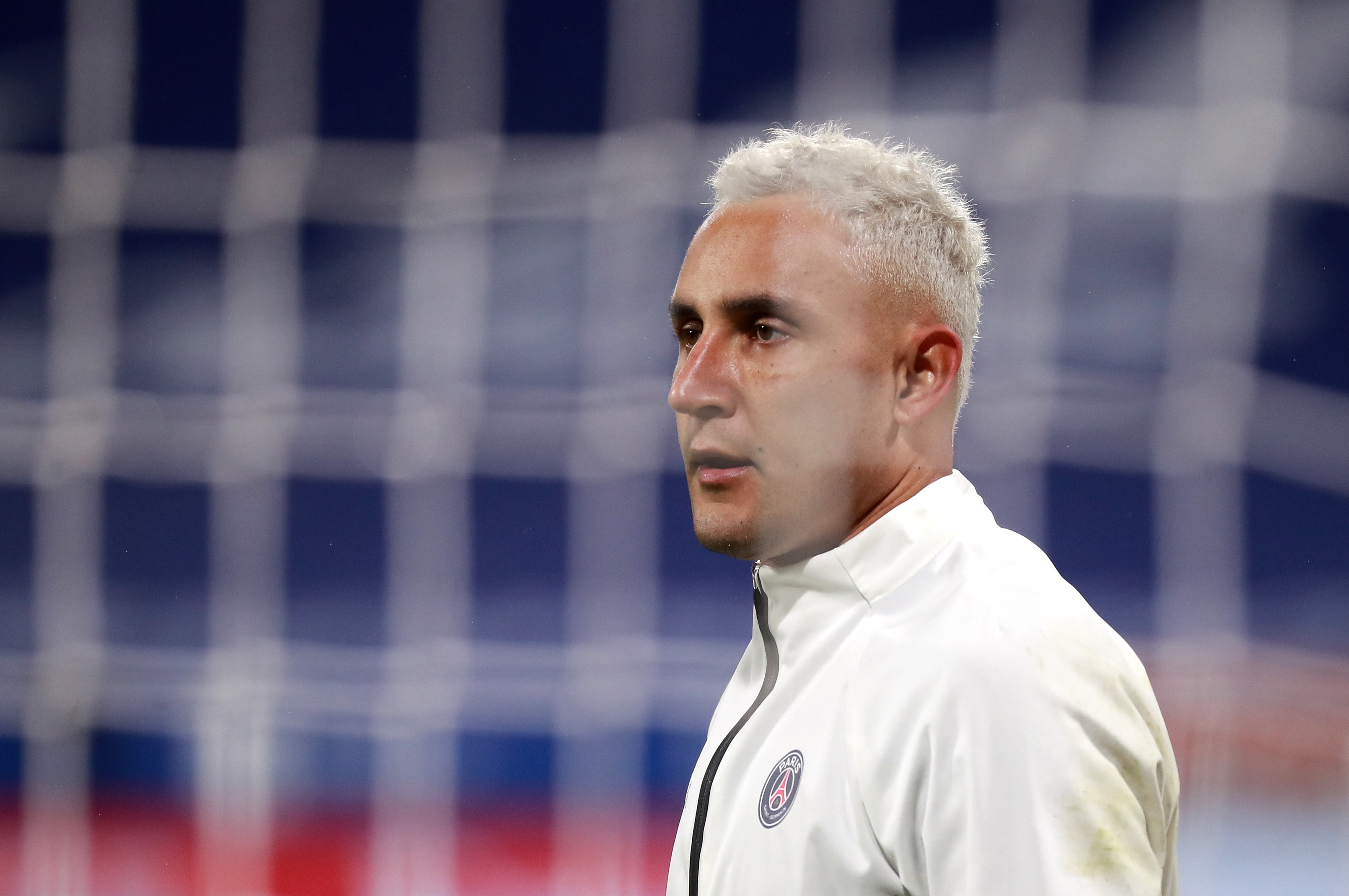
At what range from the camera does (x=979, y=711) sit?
2.19 feet

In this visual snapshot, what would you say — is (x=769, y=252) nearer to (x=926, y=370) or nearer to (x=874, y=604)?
(x=926, y=370)

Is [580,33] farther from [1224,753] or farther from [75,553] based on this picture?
[1224,753]

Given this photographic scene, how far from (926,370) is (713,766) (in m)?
0.36

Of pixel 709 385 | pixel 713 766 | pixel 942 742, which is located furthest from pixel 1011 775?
pixel 709 385

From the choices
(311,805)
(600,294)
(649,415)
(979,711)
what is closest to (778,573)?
(979,711)

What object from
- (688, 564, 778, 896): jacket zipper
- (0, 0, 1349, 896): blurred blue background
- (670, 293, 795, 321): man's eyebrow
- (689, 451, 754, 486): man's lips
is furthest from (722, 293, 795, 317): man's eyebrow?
(0, 0, 1349, 896): blurred blue background

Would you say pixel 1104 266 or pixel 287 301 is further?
pixel 287 301

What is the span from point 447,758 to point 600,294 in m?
1.02

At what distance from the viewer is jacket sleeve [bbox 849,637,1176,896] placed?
65cm

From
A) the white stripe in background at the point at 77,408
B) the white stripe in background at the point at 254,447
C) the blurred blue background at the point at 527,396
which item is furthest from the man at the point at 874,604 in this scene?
the white stripe in background at the point at 77,408

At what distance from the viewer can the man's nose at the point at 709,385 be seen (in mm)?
921

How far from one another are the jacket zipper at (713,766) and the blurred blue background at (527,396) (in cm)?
134

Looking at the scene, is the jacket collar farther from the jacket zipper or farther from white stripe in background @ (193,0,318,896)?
white stripe in background @ (193,0,318,896)

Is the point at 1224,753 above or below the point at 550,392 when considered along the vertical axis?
below
